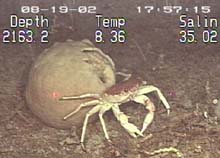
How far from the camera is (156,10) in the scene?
2.56 m

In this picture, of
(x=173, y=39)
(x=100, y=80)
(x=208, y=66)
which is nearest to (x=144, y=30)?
(x=173, y=39)

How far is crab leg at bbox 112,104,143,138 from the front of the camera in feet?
7.27

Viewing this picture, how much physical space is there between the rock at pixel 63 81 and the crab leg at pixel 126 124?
0.28ft

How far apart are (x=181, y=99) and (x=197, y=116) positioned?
0.45 ft

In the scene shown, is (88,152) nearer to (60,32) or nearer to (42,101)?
(42,101)

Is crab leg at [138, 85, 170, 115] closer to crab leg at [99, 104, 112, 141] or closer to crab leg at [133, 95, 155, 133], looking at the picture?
crab leg at [133, 95, 155, 133]

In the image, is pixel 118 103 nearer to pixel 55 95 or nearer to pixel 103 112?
pixel 103 112

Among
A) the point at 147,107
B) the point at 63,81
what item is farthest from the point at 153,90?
the point at 63,81

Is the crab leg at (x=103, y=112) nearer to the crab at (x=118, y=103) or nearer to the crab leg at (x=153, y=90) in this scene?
the crab at (x=118, y=103)

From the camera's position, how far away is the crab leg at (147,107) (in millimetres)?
2266

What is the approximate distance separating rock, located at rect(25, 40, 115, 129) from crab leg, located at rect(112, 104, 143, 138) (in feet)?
0.28

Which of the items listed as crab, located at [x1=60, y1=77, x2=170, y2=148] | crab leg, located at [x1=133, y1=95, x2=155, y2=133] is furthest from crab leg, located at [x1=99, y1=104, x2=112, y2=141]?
crab leg, located at [x1=133, y1=95, x2=155, y2=133]

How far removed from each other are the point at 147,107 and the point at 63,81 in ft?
0.98

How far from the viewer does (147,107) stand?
2.33m
